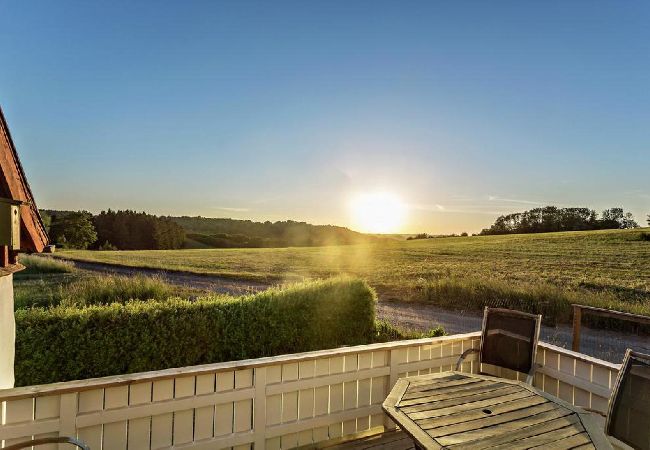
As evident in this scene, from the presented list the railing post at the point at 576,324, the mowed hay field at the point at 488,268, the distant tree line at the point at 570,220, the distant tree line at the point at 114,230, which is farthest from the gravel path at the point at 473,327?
the distant tree line at the point at 570,220

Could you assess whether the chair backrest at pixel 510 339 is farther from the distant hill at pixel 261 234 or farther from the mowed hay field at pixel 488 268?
the distant hill at pixel 261 234

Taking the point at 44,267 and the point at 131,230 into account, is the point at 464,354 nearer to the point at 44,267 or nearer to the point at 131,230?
the point at 44,267

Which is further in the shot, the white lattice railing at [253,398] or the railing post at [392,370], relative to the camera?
the railing post at [392,370]

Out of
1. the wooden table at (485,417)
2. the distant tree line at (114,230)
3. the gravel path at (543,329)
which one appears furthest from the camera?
the distant tree line at (114,230)

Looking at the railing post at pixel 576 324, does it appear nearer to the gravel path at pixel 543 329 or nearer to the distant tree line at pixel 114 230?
the gravel path at pixel 543 329

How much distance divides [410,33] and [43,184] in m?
11.2

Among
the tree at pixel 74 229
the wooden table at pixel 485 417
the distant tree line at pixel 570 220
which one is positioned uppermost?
the distant tree line at pixel 570 220

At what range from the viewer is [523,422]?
2.28 metres

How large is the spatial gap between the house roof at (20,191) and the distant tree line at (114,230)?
90.3ft

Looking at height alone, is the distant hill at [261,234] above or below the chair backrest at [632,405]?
above

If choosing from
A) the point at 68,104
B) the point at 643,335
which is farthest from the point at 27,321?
the point at 643,335

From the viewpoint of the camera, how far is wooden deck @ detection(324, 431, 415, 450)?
10.1ft

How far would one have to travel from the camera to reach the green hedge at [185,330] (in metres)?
4.54

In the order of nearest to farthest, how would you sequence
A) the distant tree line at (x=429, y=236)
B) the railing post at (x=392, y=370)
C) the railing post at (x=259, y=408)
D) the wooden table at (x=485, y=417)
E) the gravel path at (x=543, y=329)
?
the wooden table at (x=485, y=417)
the railing post at (x=259, y=408)
the railing post at (x=392, y=370)
the gravel path at (x=543, y=329)
the distant tree line at (x=429, y=236)
